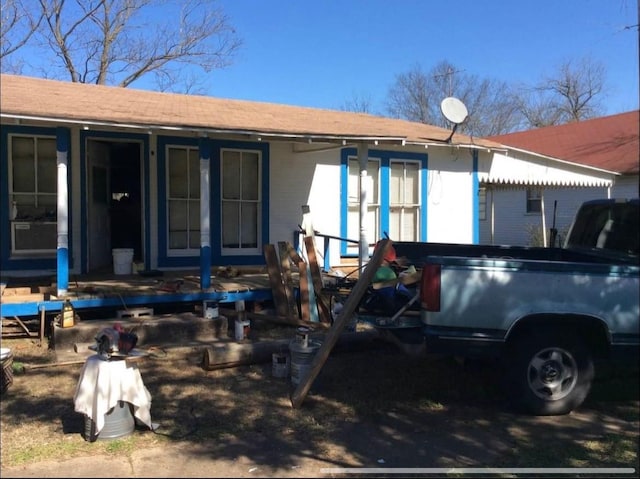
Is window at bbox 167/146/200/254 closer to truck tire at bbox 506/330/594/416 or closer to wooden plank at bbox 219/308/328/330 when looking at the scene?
wooden plank at bbox 219/308/328/330

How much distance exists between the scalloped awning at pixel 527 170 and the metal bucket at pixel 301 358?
771 cm

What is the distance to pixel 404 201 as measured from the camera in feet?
38.9

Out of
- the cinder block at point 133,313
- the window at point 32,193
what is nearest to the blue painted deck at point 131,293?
the cinder block at point 133,313

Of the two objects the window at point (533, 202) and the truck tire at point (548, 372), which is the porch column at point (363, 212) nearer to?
the truck tire at point (548, 372)

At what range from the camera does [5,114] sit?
692 cm

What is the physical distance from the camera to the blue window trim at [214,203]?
9.93 m

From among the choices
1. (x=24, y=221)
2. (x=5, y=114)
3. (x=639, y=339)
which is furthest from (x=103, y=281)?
(x=639, y=339)

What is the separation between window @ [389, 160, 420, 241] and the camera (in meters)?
11.7

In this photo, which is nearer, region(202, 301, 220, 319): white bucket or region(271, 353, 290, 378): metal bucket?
region(271, 353, 290, 378): metal bucket

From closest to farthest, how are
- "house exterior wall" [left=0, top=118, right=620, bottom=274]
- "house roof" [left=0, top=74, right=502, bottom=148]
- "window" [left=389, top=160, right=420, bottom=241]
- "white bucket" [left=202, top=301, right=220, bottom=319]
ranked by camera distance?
"house roof" [left=0, top=74, right=502, bottom=148]
"white bucket" [left=202, top=301, right=220, bottom=319]
"house exterior wall" [left=0, top=118, right=620, bottom=274]
"window" [left=389, top=160, right=420, bottom=241]

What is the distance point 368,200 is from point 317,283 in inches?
132

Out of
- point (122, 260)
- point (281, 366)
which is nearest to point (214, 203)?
point (122, 260)

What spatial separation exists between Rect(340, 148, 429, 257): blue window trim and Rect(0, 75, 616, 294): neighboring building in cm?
2

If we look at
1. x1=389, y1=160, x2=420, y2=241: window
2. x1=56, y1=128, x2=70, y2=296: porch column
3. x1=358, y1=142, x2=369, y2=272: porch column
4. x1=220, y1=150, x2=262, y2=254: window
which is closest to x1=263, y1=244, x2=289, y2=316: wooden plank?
x1=358, y1=142, x2=369, y2=272: porch column
